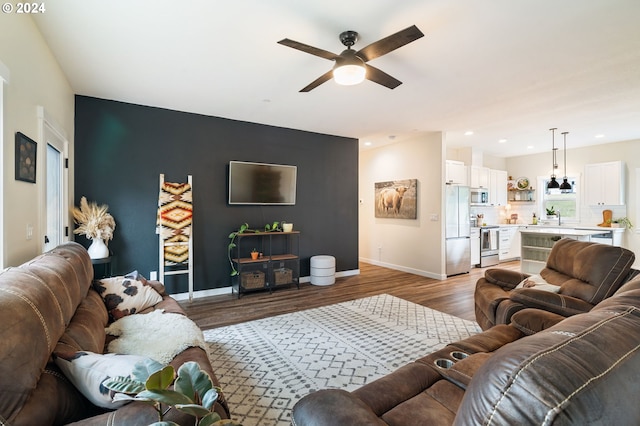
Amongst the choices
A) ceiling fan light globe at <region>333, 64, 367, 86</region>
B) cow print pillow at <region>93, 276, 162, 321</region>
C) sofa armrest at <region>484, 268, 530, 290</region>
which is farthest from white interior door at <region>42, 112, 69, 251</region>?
sofa armrest at <region>484, 268, 530, 290</region>

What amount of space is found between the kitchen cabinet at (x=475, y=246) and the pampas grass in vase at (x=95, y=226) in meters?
6.74

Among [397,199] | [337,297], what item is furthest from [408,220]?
[337,297]

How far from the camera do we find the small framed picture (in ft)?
6.87

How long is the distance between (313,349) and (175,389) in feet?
7.70

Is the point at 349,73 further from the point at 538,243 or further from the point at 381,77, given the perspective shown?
the point at 538,243

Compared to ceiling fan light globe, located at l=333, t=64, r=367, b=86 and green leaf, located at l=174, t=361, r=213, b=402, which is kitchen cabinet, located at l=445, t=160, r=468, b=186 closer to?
ceiling fan light globe, located at l=333, t=64, r=367, b=86

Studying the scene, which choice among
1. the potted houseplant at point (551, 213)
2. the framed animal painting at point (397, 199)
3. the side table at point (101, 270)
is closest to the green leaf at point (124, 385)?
the side table at point (101, 270)

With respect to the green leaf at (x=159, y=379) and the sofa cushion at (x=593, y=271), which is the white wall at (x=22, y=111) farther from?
the sofa cushion at (x=593, y=271)

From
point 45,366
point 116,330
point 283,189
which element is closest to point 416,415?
point 45,366

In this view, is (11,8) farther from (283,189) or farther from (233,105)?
(283,189)

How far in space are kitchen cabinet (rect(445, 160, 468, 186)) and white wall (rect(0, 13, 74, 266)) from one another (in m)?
6.37

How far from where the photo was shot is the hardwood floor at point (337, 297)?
12.9 ft

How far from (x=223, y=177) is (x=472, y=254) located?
552cm

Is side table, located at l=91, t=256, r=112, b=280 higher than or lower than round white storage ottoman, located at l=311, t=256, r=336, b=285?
higher
